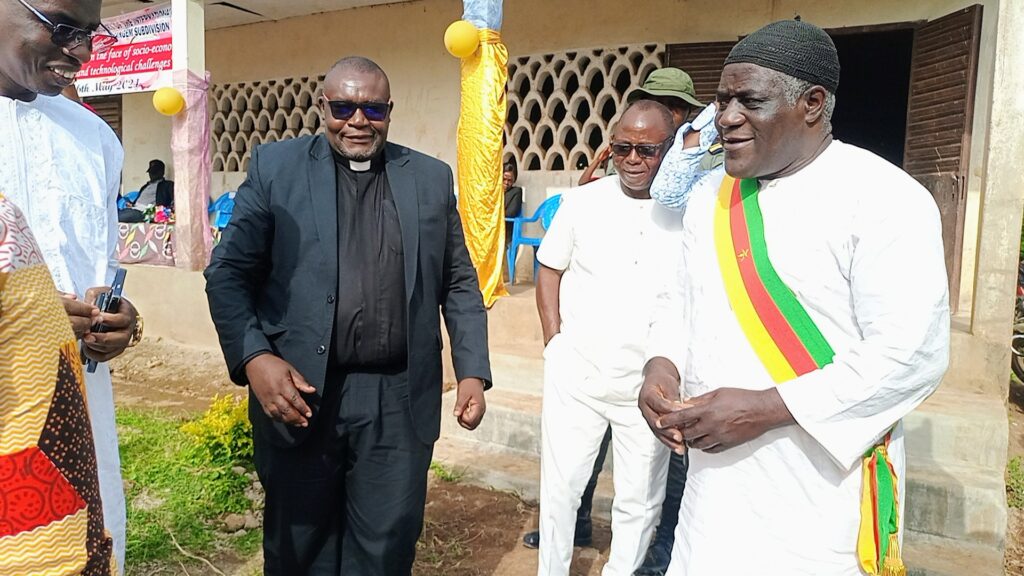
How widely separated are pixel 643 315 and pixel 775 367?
3.62 ft

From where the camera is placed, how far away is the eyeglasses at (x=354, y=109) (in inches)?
87.4

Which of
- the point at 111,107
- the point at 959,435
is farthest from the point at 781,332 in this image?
the point at 111,107

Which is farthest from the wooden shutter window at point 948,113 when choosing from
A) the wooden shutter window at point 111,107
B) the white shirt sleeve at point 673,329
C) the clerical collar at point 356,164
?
the wooden shutter window at point 111,107

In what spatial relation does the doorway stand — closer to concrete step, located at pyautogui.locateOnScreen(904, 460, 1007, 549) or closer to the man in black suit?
concrete step, located at pyautogui.locateOnScreen(904, 460, 1007, 549)

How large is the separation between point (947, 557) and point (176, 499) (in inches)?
141

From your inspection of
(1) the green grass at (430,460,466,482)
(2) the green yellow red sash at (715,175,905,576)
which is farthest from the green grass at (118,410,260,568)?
(2) the green yellow red sash at (715,175,905,576)

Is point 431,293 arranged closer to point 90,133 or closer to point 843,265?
point 90,133

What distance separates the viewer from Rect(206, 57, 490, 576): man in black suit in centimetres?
218

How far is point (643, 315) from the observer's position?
2.67m

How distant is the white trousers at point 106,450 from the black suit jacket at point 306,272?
34 centimetres

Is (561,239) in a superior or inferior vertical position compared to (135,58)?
inferior

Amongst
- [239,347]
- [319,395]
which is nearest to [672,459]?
[319,395]

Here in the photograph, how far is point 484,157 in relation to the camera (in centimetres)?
565

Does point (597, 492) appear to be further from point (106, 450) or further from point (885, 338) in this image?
point (885, 338)
